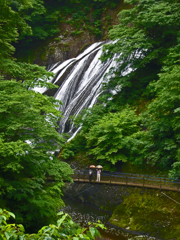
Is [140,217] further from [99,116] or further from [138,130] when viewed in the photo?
[99,116]

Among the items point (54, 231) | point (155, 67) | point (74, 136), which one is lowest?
point (74, 136)

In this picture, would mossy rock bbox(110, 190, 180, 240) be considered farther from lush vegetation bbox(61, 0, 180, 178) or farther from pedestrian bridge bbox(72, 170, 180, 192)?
lush vegetation bbox(61, 0, 180, 178)

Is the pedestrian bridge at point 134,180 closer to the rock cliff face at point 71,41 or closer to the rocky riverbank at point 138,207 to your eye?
the rocky riverbank at point 138,207

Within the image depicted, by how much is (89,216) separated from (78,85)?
1478 centimetres

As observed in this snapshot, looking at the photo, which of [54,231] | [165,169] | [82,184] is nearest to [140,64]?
[165,169]

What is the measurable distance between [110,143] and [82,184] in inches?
123

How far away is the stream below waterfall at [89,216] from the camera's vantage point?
11.1 meters

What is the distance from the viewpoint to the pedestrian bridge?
12.0 meters

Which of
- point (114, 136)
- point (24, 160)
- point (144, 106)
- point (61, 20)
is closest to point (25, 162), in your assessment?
point (24, 160)

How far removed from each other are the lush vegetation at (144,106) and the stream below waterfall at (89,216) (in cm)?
305

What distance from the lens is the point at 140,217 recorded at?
11812 millimetres

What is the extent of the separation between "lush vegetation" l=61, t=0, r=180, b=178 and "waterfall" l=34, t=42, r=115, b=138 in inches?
91.4

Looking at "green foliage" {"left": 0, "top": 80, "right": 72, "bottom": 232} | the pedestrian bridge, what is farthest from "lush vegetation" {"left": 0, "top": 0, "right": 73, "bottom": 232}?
the pedestrian bridge

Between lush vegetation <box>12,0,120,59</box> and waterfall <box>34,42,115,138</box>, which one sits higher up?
lush vegetation <box>12,0,120,59</box>
